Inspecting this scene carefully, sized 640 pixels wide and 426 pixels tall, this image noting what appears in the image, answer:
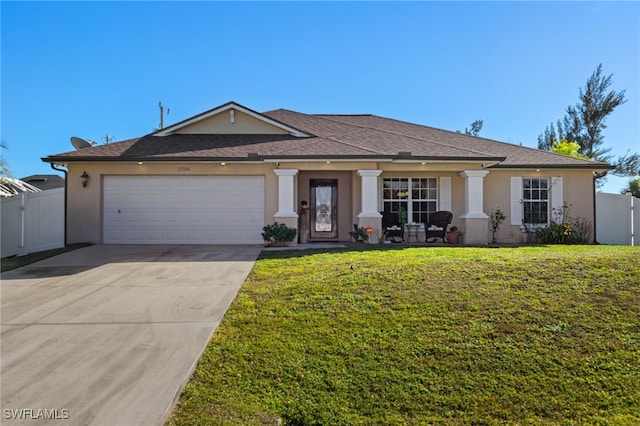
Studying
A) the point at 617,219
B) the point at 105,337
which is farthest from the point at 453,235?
the point at 105,337

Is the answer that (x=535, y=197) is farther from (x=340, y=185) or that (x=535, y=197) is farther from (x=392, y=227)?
(x=340, y=185)

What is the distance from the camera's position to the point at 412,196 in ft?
44.4

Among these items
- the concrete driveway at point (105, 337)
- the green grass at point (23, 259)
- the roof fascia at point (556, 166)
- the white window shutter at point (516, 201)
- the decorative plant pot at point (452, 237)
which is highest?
the roof fascia at point (556, 166)

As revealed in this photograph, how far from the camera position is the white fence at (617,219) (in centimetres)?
1318

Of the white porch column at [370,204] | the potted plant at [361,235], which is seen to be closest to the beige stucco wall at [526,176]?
the white porch column at [370,204]

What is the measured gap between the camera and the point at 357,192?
42.2 ft

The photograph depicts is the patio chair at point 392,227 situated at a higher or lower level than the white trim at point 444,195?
lower

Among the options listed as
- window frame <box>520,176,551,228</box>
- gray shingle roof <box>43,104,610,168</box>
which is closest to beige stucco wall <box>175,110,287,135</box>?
gray shingle roof <box>43,104,610,168</box>

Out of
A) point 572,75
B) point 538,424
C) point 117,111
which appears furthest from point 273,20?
point 572,75

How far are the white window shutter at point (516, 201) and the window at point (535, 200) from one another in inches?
7.3

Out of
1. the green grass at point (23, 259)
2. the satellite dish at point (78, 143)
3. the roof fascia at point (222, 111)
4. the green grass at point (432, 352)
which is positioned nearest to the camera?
the green grass at point (432, 352)

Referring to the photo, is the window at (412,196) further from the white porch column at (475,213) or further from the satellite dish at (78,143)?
the satellite dish at (78,143)

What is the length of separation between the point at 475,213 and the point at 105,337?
1115cm

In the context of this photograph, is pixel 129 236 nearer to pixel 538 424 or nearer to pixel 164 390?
pixel 164 390
